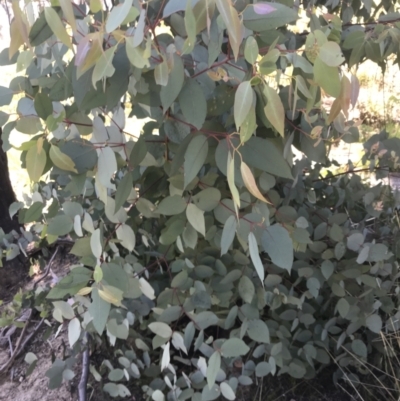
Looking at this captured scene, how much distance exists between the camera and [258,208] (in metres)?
0.68

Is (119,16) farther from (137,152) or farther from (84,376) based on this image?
(84,376)

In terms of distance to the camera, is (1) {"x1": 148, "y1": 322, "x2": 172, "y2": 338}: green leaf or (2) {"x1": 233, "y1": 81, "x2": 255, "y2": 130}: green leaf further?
(1) {"x1": 148, "y1": 322, "x2": 172, "y2": 338}: green leaf

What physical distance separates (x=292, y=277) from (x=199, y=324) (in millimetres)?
328

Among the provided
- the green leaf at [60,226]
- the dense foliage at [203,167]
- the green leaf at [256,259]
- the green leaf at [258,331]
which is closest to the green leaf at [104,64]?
the dense foliage at [203,167]

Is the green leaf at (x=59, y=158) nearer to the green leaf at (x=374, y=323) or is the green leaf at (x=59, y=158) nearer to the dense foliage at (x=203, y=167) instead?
the dense foliage at (x=203, y=167)

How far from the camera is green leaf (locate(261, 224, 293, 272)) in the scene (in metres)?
0.54

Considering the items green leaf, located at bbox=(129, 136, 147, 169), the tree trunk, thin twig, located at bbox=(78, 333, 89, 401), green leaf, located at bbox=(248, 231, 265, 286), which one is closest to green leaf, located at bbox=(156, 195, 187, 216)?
green leaf, located at bbox=(129, 136, 147, 169)

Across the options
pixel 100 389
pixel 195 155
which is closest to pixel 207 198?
pixel 195 155

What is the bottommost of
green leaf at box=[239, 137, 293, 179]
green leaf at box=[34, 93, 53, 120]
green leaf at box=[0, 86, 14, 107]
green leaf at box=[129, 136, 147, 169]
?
green leaf at box=[129, 136, 147, 169]

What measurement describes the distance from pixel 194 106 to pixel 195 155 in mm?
66

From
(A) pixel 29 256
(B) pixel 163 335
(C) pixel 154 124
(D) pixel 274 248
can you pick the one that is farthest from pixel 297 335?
(A) pixel 29 256

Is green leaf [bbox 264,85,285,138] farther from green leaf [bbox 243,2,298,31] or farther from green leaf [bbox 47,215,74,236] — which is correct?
green leaf [bbox 47,215,74,236]

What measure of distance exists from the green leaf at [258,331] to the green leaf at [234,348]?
0.21ft

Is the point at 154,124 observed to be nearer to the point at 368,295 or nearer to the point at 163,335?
the point at 163,335
